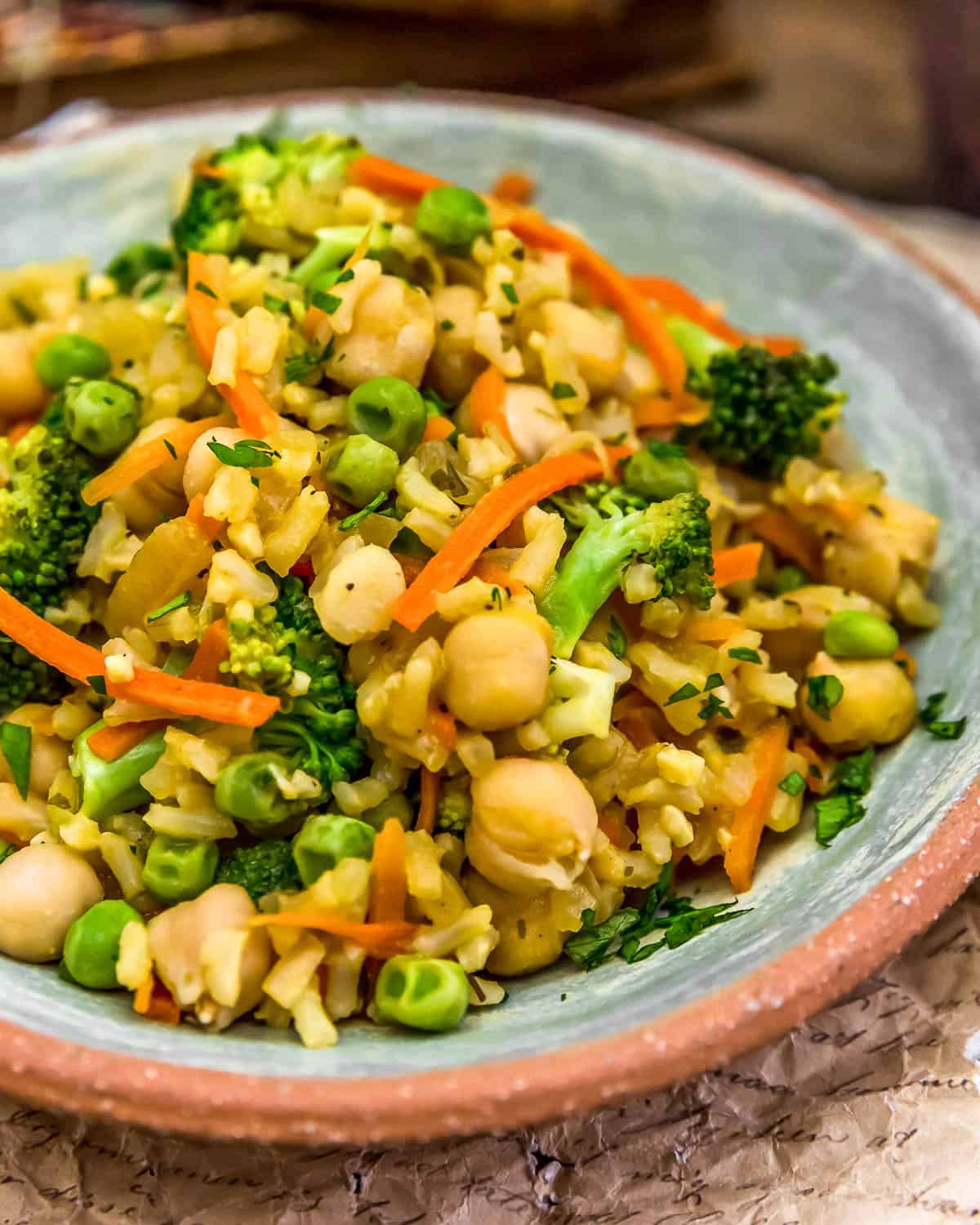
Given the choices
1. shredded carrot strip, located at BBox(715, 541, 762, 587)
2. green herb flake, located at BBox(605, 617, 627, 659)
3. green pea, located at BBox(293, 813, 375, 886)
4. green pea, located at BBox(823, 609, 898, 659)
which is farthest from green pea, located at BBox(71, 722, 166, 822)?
green pea, located at BBox(823, 609, 898, 659)

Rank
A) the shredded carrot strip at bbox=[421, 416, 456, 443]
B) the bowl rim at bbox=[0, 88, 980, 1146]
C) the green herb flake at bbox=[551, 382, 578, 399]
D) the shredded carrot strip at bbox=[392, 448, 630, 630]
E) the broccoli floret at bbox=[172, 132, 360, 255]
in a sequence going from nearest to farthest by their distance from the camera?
the bowl rim at bbox=[0, 88, 980, 1146] → the shredded carrot strip at bbox=[392, 448, 630, 630] → the shredded carrot strip at bbox=[421, 416, 456, 443] → the green herb flake at bbox=[551, 382, 578, 399] → the broccoli floret at bbox=[172, 132, 360, 255]

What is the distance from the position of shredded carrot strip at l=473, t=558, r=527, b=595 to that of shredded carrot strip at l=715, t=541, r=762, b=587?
56cm

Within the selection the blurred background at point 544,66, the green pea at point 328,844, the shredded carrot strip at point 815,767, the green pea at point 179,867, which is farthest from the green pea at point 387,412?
the blurred background at point 544,66

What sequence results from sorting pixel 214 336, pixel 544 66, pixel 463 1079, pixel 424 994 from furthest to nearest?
pixel 544 66 → pixel 214 336 → pixel 424 994 → pixel 463 1079

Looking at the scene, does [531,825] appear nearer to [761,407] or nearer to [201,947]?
[201,947]

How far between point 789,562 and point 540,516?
96 centimetres

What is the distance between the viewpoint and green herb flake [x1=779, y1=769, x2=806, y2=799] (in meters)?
2.72

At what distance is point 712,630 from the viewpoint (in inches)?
109

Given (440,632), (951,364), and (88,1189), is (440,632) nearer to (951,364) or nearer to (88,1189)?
(88,1189)

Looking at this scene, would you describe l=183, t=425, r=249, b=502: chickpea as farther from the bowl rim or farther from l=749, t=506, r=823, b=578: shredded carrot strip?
l=749, t=506, r=823, b=578: shredded carrot strip

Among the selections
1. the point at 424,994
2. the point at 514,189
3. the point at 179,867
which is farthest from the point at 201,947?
the point at 514,189

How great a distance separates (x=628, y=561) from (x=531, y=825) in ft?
2.13

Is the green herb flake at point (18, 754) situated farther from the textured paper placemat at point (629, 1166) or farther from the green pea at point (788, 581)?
the green pea at point (788, 581)

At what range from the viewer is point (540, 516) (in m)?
2.64
